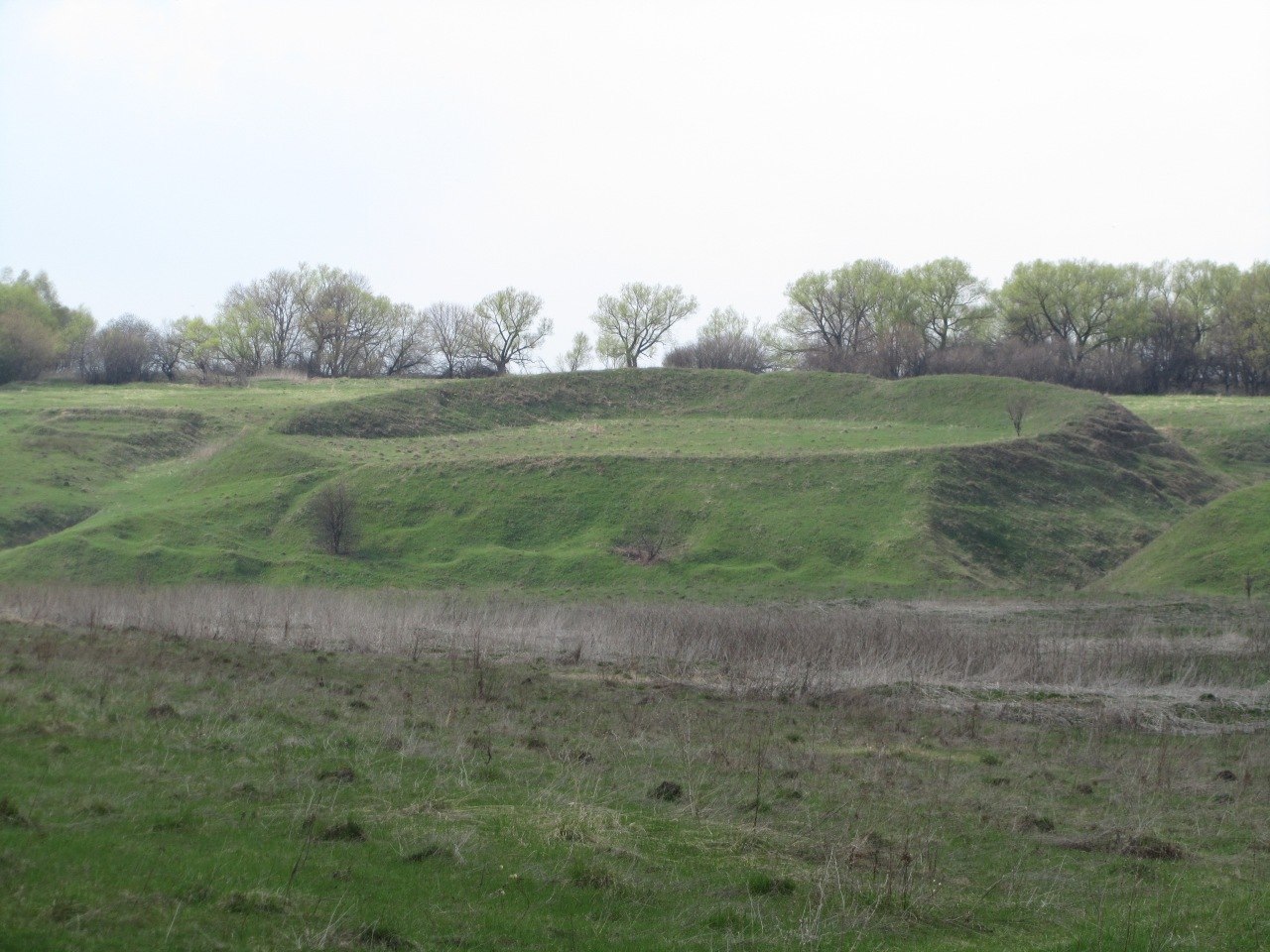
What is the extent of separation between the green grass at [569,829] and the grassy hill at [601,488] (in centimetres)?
3210

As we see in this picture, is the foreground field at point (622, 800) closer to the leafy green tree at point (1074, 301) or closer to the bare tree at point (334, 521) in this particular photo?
the bare tree at point (334, 521)

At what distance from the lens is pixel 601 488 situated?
216 ft

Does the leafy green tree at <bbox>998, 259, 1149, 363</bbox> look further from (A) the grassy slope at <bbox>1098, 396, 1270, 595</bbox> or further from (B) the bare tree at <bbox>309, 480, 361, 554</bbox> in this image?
(B) the bare tree at <bbox>309, 480, 361, 554</bbox>

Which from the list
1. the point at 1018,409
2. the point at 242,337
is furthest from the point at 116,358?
the point at 1018,409

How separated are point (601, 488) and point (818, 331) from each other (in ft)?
225

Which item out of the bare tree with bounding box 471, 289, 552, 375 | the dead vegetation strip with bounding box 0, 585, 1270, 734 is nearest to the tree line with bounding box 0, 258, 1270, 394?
the bare tree with bounding box 471, 289, 552, 375

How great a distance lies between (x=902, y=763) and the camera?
683 inches

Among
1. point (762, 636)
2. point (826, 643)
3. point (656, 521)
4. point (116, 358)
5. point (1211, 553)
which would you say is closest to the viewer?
point (826, 643)

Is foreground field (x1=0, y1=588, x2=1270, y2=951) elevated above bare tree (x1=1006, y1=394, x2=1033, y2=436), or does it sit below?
below

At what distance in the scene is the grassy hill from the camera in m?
54.5

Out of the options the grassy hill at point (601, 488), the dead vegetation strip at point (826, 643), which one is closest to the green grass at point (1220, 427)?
the grassy hill at point (601, 488)

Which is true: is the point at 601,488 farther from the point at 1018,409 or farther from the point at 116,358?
the point at 116,358

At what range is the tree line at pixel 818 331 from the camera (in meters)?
108

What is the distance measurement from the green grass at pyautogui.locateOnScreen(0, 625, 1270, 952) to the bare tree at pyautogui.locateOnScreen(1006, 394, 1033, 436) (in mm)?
60246
